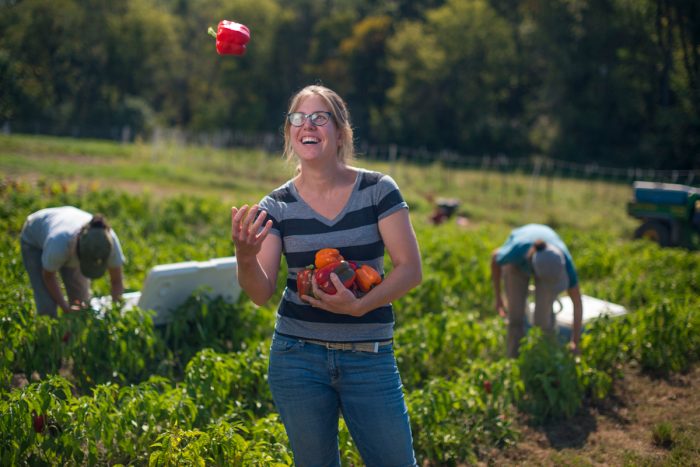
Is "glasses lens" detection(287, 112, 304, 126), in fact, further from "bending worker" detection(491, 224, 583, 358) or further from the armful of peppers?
"bending worker" detection(491, 224, 583, 358)

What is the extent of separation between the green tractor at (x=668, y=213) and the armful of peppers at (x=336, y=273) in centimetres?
1211

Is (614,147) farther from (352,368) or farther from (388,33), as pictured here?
(352,368)

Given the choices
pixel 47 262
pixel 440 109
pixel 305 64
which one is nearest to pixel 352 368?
pixel 47 262

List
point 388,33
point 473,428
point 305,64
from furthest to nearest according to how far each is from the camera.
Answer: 1. point 305,64
2. point 388,33
3. point 473,428

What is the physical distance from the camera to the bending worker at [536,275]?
5227mm

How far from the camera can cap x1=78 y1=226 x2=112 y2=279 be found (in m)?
4.93

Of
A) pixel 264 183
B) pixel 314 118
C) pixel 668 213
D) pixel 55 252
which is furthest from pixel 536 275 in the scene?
pixel 264 183

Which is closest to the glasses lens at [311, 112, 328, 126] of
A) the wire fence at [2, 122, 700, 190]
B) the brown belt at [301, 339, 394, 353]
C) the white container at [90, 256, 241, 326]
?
the brown belt at [301, 339, 394, 353]

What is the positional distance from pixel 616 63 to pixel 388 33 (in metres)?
16.7

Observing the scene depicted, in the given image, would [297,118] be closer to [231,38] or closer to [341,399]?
[231,38]

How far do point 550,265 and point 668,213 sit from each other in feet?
31.6

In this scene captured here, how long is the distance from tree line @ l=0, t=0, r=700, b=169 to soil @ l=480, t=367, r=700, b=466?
87.3 ft

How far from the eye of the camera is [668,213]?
44.6 feet

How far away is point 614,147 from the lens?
35.5 m
